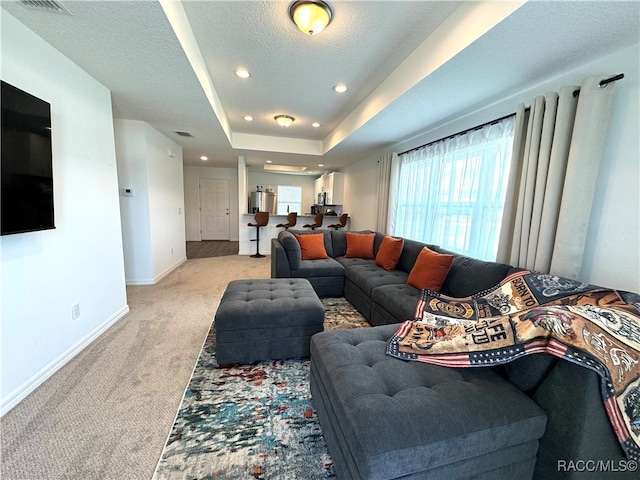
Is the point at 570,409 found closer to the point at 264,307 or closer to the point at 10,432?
the point at 264,307

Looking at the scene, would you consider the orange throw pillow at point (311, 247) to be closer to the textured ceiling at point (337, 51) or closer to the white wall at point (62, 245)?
the textured ceiling at point (337, 51)

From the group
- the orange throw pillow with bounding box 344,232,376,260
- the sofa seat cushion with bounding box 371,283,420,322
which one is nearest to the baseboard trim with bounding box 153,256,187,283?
the orange throw pillow with bounding box 344,232,376,260

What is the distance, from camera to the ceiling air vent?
1330 millimetres

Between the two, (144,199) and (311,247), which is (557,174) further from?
(144,199)

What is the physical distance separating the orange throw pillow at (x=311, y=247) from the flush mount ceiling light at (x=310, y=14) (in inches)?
94.1

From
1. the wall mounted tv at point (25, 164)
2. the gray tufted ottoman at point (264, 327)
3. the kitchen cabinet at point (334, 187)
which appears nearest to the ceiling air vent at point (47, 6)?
the wall mounted tv at point (25, 164)

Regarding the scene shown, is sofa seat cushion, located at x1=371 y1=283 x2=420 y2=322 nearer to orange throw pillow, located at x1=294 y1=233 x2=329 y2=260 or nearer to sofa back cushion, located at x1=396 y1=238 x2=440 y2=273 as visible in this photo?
sofa back cushion, located at x1=396 y1=238 x2=440 y2=273

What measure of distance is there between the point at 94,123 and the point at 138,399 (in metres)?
2.26

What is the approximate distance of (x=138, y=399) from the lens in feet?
4.97

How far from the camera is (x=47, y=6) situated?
1.36 metres

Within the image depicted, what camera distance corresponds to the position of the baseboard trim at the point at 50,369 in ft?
4.68

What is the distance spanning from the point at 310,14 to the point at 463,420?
7.50 ft

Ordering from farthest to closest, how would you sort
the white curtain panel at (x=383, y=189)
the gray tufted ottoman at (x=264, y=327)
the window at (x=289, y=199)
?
the window at (x=289, y=199) → the white curtain panel at (x=383, y=189) → the gray tufted ottoman at (x=264, y=327)

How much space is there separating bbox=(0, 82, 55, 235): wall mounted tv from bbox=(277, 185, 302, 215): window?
7485 mm
